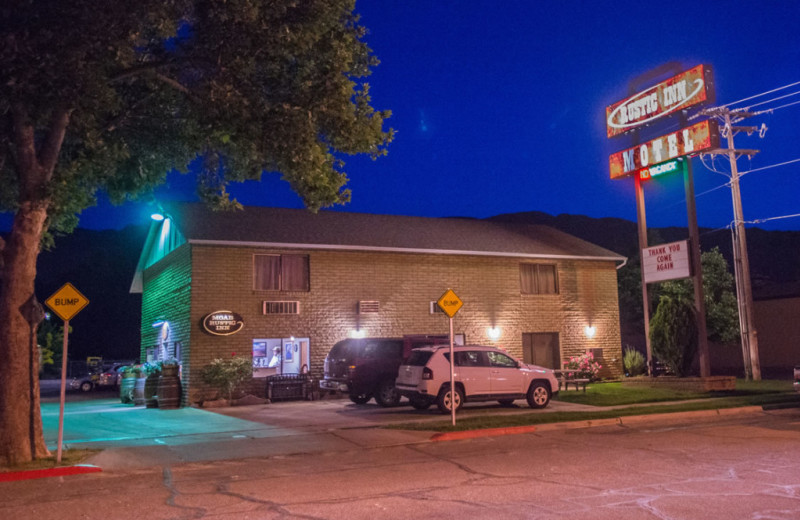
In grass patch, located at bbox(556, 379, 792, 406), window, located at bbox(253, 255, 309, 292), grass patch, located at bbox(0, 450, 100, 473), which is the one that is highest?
window, located at bbox(253, 255, 309, 292)

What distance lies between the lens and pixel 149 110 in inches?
540

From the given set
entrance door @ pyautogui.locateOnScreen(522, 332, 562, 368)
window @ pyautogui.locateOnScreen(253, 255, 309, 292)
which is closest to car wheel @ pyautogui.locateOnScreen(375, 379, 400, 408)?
window @ pyautogui.locateOnScreen(253, 255, 309, 292)

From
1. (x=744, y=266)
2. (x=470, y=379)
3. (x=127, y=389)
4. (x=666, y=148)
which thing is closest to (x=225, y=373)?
(x=127, y=389)

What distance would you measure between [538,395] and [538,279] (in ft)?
33.1

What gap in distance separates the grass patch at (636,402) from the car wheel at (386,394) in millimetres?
3757

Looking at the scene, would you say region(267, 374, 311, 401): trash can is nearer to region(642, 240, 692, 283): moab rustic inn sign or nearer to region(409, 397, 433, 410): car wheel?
region(409, 397, 433, 410): car wheel

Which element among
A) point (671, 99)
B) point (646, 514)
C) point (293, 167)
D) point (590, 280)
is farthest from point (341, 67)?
point (590, 280)

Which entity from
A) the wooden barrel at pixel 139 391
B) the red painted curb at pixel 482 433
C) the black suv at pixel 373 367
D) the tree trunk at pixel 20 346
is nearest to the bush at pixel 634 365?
the black suv at pixel 373 367

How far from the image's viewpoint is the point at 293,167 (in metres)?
12.7

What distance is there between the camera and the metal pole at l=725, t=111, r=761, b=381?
2634cm

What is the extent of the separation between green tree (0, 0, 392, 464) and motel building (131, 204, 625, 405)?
283 inches

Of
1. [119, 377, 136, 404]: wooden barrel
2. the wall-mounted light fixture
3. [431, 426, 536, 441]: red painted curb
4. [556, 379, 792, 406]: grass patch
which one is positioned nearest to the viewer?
[431, 426, 536, 441]: red painted curb

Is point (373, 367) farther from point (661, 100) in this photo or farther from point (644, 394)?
point (661, 100)

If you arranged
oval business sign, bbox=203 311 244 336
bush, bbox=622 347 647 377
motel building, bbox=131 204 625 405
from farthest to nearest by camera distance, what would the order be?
bush, bbox=622 347 647 377
motel building, bbox=131 204 625 405
oval business sign, bbox=203 311 244 336
